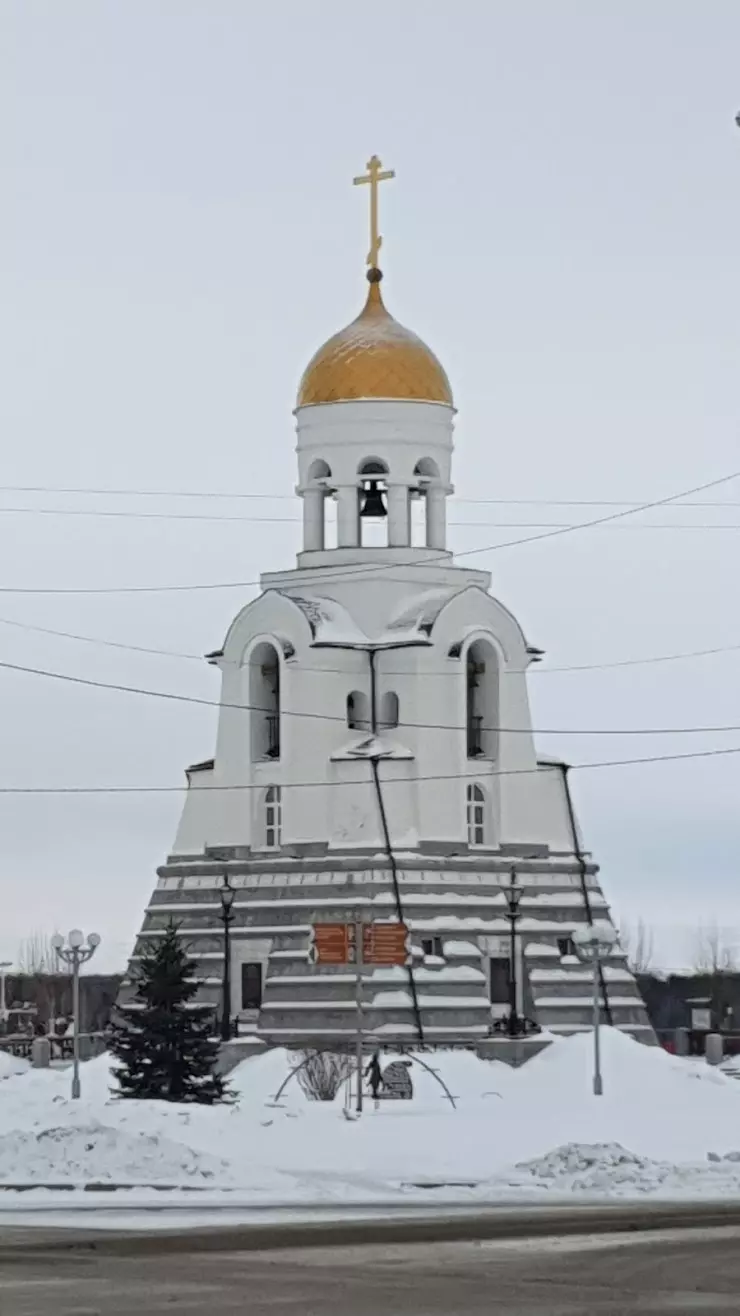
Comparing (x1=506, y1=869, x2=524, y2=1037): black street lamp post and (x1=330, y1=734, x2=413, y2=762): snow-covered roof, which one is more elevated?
(x1=330, y1=734, x2=413, y2=762): snow-covered roof

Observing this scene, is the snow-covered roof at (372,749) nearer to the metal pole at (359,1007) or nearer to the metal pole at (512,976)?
the metal pole at (512,976)

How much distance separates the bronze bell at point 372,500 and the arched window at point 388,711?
3.41m

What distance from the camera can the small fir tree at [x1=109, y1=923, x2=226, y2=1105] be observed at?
127ft

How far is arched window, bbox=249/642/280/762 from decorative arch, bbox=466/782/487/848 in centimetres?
362

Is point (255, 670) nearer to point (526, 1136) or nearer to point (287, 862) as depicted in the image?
point (287, 862)

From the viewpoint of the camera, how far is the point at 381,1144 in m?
35.1

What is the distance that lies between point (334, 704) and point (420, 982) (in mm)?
5548

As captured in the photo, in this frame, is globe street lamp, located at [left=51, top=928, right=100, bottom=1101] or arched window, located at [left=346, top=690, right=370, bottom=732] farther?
arched window, located at [left=346, top=690, right=370, bottom=732]

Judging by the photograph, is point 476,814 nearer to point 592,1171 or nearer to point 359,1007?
point 359,1007

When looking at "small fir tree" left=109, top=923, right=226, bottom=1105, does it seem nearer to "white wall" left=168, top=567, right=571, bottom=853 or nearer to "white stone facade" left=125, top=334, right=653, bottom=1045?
"white stone facade" left=125, top=334, right=653, bottom=1045

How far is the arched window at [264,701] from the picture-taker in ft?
175

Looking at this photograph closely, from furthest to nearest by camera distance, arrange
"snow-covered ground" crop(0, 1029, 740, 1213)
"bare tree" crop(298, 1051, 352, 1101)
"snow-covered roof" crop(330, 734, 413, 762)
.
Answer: "snow-covered roof" crop(330, 734, 413, 762) → "bare tree" crop(298, 1051, 352, 1101) → "snow-covered ground" crop(0, 1029, 740, 1213)

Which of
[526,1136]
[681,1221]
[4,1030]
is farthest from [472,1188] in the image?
[4,1030]

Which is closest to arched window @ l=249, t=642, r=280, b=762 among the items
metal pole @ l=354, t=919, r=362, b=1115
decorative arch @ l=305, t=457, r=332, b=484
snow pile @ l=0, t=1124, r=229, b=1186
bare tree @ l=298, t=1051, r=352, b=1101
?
decorative arch @ l=305, t=457, r=332, b=484
